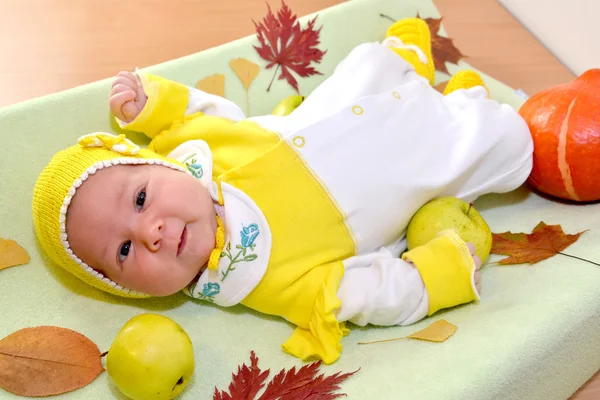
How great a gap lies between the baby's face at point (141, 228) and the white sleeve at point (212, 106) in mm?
293

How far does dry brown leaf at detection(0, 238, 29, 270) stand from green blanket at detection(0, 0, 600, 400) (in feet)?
0.05

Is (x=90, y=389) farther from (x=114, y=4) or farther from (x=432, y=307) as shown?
(x=114, y=4)

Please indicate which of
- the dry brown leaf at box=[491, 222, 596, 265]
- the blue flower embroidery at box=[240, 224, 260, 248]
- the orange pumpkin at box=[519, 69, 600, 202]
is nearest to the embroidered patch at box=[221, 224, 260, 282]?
the blue flower embroidery at box=[240, 224, 260, 248]

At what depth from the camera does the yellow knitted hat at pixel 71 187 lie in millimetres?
1046

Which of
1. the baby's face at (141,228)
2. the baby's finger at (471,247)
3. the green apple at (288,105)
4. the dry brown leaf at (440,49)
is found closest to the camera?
the baby's face at (141,228)

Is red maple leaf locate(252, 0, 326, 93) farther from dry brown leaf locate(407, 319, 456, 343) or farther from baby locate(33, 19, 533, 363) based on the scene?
dry brown leaf locate(407, 319, 456, 343)

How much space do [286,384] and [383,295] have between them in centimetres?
24

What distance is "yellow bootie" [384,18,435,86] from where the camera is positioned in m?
1.56

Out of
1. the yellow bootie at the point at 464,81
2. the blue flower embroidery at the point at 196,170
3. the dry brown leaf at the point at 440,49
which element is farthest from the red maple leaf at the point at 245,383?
the dry brown leaf at the point at 440,49

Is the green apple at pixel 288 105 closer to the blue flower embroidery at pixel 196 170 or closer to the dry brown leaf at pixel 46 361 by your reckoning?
the blue flower embroidery at pixel 196 170

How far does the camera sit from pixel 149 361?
3.05 ft

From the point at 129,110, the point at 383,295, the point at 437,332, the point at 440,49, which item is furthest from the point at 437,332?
the point at 440,49

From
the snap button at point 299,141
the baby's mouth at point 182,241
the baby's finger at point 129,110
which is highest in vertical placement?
the baby's finger at point 129,110

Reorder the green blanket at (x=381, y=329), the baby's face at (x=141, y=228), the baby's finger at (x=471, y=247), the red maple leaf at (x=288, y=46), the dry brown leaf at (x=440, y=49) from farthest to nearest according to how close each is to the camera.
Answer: the dry brown leaf at (x=440, y=49), the red maple leaf at (x=288, y=46), the baby's finger at (x=471, y=247), the baby's face at (x=141, y=228), the green blanket at (x=381, y=329)
